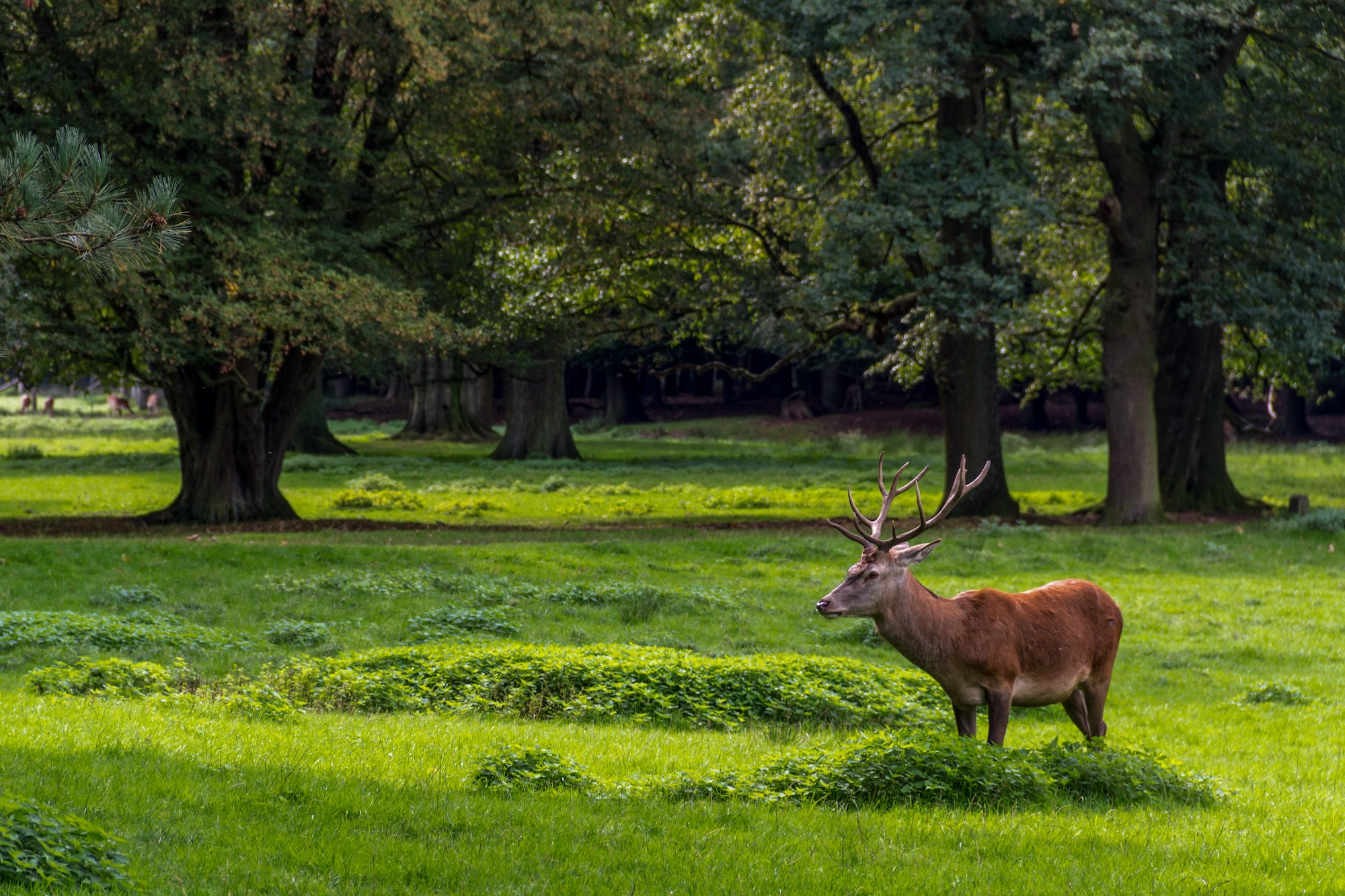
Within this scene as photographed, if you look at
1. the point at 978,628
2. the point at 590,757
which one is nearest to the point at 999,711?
the point at 978,628

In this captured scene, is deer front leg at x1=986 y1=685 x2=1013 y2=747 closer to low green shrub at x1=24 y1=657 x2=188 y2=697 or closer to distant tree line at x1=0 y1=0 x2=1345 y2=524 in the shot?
low green shrub at x1=24 y1=657 x2=188 y2=697

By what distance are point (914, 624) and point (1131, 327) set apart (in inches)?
758

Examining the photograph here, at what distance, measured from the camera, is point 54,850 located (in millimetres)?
5840

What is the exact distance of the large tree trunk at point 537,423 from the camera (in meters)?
42.8

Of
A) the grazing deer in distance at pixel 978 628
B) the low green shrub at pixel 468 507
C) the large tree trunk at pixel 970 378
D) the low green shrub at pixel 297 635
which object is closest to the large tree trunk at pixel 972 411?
the large tree trunk at pixel 970 378

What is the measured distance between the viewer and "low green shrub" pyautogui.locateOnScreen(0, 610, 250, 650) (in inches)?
503

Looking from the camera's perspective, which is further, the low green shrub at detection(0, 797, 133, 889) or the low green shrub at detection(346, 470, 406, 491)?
the low green shrub at detection(346, 470, 406, 491)

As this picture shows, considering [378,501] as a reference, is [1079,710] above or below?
above

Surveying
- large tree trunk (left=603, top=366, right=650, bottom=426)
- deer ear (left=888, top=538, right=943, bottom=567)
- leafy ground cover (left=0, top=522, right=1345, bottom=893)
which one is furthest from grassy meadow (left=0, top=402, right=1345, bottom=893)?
large tree trunk (left=603, top=366, right=650, bottom=426)

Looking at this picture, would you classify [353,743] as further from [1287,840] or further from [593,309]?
[593,309]

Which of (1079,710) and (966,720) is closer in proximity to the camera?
(966,720)

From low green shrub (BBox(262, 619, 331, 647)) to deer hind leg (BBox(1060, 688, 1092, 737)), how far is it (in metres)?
7.79

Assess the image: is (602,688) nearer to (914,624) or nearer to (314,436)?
(914,624)

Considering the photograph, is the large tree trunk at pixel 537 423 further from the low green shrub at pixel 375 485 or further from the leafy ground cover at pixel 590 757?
the leafy ground cover at pixel 590 757
